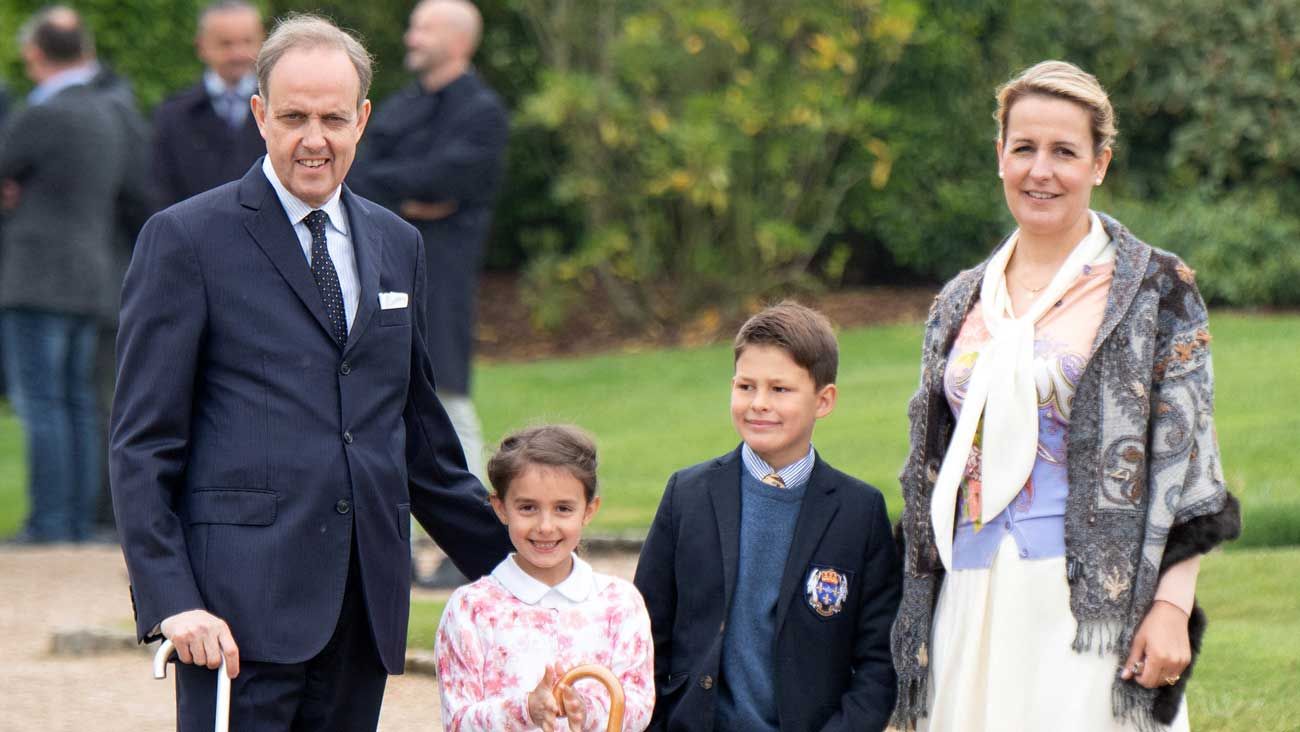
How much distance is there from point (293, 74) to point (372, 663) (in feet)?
3.71

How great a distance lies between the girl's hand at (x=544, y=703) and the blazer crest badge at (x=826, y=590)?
0.60 meters

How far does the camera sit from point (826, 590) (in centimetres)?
379

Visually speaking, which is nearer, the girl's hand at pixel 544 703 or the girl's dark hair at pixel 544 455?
the girl's hand at pixel 544 703

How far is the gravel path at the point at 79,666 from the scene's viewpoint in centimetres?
575

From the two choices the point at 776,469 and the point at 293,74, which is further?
the point at 776,469

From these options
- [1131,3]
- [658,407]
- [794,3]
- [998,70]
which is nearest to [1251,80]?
[1131,3]

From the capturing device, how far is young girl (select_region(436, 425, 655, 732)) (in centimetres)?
354

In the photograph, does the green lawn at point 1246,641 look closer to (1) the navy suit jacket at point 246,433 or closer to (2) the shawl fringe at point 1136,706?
(2) the shawl fringe at point 1136,706

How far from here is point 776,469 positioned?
3.90 m

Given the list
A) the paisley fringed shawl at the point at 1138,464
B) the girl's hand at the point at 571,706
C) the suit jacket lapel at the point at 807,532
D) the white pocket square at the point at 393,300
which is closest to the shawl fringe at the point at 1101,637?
the paisley fringed shawl at the point at 1138,464

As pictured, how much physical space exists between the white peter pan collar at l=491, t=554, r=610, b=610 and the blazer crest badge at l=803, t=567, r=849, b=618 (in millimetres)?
424

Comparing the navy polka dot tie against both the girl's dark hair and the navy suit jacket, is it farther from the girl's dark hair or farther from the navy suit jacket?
the girl's dark hair

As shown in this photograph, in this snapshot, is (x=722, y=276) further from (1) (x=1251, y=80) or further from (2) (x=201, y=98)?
(2) (x=201, y=98)

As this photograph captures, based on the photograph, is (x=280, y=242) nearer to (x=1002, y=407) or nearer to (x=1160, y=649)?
(x=1002, y=407)
